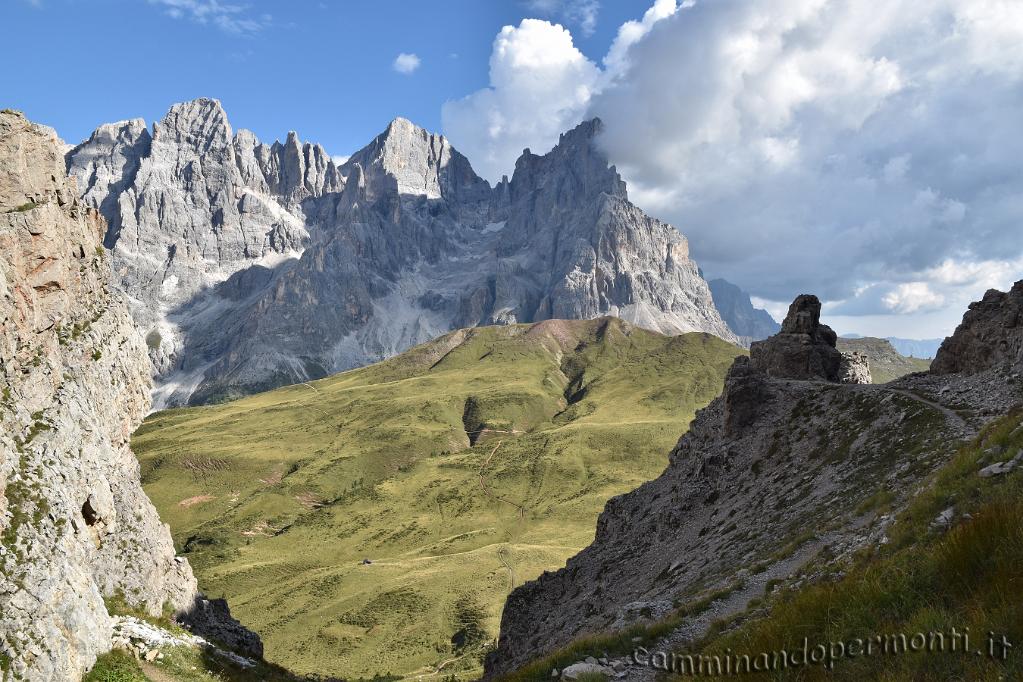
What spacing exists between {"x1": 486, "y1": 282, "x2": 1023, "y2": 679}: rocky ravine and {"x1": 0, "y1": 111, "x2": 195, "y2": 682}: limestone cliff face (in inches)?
1021

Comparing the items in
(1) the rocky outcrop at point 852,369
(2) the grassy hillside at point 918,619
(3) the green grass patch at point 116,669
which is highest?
(1) the rocky outcrop at point 852,369

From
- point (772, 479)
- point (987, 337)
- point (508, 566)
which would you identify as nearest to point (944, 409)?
point (772, 479)

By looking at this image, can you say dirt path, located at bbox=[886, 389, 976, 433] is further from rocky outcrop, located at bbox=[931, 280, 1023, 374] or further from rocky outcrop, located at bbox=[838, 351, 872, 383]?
rocky outcrop, located at bbox=[838, 351, 872, 383]

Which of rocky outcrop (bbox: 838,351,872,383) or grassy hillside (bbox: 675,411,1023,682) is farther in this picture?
rocky outcrop (bbox: 838,351,872,383)

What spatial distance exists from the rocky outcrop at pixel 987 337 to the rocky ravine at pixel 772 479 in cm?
13

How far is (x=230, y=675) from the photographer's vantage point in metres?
39.2

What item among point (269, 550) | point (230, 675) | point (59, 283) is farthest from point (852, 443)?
point (269, 550)

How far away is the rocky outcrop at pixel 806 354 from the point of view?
68250mm

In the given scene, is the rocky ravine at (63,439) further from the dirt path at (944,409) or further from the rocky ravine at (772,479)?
the dirt path at (944,409)

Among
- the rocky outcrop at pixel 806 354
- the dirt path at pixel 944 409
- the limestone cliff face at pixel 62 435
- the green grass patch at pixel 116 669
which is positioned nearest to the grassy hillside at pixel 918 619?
the dirt path at pixel 944 409

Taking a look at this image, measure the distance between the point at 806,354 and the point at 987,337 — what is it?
19058 millimetres

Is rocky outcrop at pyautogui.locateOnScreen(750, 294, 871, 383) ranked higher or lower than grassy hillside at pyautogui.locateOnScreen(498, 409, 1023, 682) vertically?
higher

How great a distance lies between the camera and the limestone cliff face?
2766cm

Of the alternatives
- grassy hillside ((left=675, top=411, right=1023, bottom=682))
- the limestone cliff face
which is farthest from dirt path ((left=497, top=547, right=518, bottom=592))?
grassy hillside ((left=675, top=411, right=1023, bottom=682))
